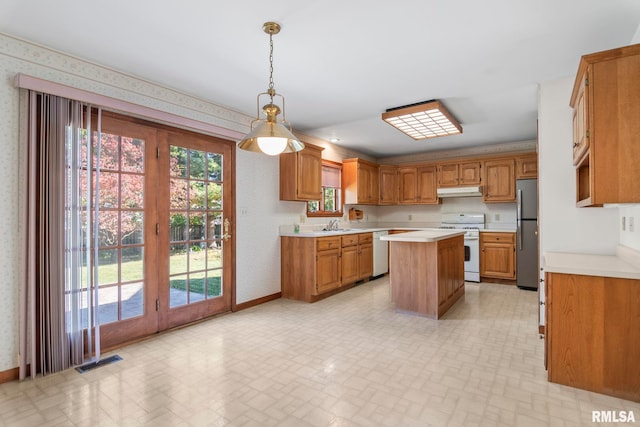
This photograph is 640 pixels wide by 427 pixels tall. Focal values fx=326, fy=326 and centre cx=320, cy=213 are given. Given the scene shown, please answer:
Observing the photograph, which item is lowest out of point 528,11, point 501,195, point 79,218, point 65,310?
point 65,310

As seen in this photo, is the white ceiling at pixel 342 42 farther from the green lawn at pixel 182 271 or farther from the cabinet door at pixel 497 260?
the cabinet door at pixel 497 260

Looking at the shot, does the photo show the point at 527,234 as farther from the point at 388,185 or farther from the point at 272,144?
the point at 272,144

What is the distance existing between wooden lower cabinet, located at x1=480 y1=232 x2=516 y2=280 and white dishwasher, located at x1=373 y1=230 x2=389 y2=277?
5.22 feet

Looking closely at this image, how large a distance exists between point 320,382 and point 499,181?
484cm

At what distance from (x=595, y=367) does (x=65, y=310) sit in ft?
12.2

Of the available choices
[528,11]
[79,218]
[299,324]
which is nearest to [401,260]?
[299,324]

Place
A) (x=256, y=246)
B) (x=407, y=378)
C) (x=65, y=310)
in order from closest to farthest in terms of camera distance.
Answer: (x=407, y=378), (x=65, y=310), (x=256, y=246)

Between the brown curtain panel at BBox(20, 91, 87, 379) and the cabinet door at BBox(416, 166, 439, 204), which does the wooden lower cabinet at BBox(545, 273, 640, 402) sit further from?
the cabinet door at BBox(416, 166, 439, 204)

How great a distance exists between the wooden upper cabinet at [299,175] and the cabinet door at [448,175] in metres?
2.68

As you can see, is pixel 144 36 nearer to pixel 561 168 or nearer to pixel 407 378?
pixel 407 378

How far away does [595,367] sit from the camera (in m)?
2.06

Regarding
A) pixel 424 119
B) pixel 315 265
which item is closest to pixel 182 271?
pixel 315 265

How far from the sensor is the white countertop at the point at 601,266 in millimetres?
1984

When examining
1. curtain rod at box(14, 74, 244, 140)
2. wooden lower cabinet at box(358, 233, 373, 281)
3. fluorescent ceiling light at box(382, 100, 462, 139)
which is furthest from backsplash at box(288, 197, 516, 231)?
fluorescent ceiling light at box(382, 100, 462, 139)
